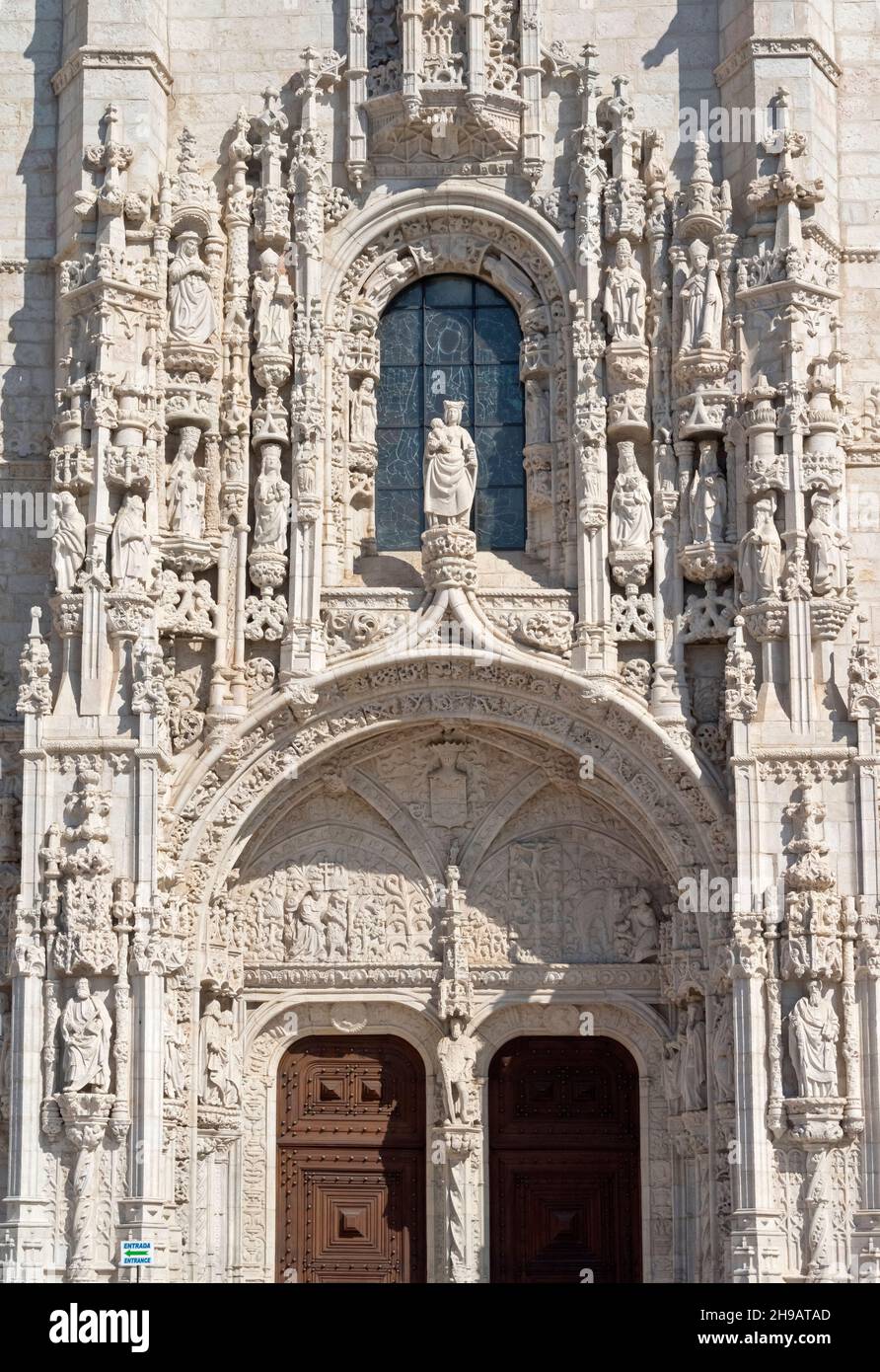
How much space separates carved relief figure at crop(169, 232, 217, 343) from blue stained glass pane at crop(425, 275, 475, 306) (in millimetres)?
1972

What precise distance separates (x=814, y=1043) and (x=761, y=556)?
382 centimetres

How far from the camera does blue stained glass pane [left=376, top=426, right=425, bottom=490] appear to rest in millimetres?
23750

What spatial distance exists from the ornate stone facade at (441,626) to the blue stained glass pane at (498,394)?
5 cm

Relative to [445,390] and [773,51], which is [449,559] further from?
[773,51]

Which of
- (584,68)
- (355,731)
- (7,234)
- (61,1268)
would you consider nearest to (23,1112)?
(61,1268)

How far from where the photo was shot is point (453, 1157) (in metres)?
22.5

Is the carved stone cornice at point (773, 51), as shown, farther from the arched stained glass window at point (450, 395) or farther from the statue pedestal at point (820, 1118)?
the statue pedestal at point (820, 1118)

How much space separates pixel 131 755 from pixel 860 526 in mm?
6194

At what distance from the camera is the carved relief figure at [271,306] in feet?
75.8

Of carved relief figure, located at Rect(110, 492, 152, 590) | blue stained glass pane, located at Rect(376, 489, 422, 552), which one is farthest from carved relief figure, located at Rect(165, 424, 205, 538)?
blue stained glass pane, located at Rect(376, 489, 422, 552)

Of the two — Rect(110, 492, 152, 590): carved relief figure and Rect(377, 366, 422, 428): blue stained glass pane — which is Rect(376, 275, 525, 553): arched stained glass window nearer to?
Rect(377, 366, 422, 428): blue stained glass pane

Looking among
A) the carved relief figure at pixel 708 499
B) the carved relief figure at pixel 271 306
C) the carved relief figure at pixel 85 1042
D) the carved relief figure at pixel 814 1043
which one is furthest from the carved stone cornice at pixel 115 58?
the carved relief figure at pixel 814 1043

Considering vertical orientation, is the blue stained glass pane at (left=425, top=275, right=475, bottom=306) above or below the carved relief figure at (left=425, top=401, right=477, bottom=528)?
above
